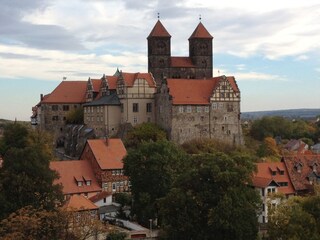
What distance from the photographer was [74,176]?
59.4 metres

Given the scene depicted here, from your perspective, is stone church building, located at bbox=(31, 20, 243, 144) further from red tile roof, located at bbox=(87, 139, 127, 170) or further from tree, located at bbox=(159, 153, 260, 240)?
tree, located at bbox=(159, 153, 260, 240)

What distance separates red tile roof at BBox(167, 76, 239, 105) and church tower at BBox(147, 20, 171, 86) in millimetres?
10672

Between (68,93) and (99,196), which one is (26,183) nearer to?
(99,196)

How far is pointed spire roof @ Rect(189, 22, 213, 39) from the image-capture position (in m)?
95.8

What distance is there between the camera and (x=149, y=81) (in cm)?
8494

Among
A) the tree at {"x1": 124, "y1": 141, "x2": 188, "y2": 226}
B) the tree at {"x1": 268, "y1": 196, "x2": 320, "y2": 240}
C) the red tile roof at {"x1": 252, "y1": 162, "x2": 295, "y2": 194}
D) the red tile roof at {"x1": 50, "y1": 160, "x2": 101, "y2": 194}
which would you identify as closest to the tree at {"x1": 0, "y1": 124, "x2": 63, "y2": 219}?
the tree at {"x1": 124, "y1": 141, "x2": 188, "y2": 226}

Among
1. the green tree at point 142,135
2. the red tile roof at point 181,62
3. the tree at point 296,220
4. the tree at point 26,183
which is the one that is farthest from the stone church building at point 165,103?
the tree at point 26,183

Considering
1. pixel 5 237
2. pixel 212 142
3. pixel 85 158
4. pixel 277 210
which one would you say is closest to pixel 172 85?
pixel 212 142

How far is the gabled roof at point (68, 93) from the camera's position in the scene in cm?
9762

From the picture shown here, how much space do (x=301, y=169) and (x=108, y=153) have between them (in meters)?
20.5

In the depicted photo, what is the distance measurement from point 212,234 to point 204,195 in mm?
2765

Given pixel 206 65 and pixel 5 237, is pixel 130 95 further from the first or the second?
pixel 5 237

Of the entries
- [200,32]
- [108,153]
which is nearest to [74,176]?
[108,153]

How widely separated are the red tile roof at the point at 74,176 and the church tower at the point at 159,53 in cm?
3437
